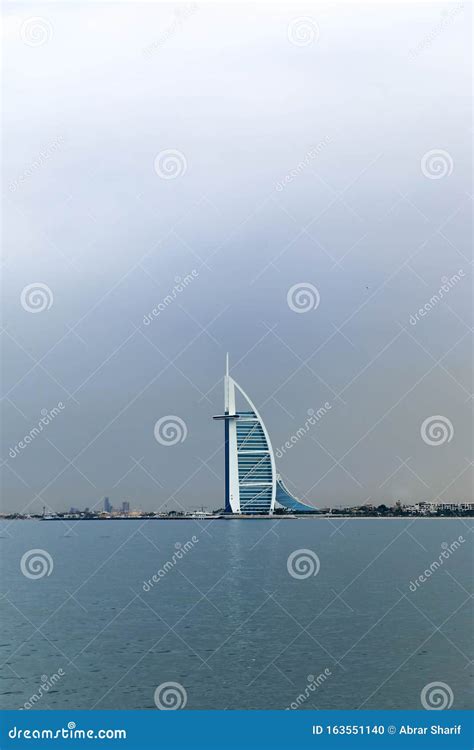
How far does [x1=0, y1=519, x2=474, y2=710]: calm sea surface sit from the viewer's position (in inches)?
630

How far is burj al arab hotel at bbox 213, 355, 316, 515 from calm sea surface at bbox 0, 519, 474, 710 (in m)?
59.0

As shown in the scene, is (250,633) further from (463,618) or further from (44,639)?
(463,618)

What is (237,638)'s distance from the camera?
21062 millimetres

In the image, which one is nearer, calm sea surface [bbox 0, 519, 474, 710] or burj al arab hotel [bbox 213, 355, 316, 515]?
calm sea surface [bbox 0, 519, 474, 710]

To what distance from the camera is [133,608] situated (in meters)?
26.5

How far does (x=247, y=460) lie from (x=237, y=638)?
7896 centimetres

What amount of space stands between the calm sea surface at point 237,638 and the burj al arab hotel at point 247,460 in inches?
2321

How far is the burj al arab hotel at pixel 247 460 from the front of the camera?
99.2 meters

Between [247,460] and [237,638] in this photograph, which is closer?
[237,638]

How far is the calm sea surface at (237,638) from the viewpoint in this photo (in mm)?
15992

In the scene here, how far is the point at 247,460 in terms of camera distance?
328 feet

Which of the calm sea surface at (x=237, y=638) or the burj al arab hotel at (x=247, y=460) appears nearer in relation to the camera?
the calm sea surface at (x=237, y=638)

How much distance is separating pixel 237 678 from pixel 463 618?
33.1 feet

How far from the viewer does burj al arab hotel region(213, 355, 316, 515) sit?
99.2 meters
